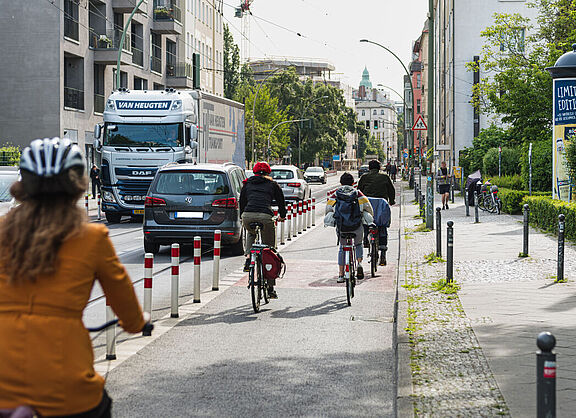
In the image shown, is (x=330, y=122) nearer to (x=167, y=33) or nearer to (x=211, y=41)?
(x=211, y=41)

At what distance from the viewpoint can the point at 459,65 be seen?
182 feet

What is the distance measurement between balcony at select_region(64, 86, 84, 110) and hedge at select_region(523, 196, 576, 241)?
78.7ft

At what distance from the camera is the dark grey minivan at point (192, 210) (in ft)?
52.3

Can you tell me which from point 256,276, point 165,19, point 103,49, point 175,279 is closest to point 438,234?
point 256,276

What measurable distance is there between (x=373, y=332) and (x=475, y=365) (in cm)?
213

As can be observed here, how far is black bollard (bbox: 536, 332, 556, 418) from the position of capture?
12.2 feet

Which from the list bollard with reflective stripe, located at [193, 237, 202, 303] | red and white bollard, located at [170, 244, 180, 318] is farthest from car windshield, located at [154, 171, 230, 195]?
red and white bollard, located at [170, 244, 180, 318]

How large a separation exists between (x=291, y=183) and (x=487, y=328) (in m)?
26.8

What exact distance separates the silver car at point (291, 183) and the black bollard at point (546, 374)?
100ft

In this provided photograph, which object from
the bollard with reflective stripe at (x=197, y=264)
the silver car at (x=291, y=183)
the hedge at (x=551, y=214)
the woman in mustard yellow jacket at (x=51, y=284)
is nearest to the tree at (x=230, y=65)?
the silver car at (x=291, y=183)

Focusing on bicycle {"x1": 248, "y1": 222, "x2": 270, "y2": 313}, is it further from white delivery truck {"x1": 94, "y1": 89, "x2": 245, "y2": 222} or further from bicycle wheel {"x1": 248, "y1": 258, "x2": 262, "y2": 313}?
white delivery truck {"x1": 94, "y1": 89, "x2": 245, "y2": 222}

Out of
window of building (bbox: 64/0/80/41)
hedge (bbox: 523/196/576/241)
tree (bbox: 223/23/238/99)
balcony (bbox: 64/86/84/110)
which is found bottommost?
hedge (bbox: 523/196/576/241)

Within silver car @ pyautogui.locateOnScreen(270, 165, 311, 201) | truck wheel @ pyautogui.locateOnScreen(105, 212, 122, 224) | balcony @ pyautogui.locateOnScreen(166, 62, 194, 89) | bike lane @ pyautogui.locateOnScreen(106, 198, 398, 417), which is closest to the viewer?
bike lane @ pyautogui.locateOnScreen(106, 198, 398, 417)

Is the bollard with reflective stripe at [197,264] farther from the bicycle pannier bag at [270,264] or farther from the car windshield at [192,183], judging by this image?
the car windshield at [192,183]
